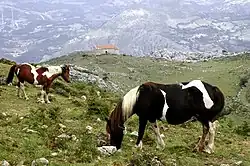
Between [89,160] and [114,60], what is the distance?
83.5 m

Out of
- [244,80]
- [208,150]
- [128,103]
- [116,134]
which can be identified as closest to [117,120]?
[116,134]

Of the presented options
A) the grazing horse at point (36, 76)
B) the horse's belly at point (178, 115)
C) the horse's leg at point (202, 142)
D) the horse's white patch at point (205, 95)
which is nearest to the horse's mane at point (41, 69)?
the grazing horse at point (36, 76)

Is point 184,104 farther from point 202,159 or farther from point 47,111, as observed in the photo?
point 47,111

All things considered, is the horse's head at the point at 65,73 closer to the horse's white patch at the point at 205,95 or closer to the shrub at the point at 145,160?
the horse's white patch at the point at 205,95

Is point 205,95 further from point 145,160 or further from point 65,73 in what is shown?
point 65,73

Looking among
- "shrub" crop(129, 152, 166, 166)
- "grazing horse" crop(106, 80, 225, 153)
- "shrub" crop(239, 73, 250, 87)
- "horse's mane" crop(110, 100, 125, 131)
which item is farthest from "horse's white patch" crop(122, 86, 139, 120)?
"shrub" crop(239, 73, 250, 87)

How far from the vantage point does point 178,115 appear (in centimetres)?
1357

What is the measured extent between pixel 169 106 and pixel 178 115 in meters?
0.39

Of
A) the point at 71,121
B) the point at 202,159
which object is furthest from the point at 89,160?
the point at 71,121

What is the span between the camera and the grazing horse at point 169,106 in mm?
13289

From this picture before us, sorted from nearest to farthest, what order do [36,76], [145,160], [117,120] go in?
[145,160] < [117,120] < [36,76]

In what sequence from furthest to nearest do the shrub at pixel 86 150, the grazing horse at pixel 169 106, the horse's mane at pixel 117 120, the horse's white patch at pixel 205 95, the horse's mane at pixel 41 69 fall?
the horse's mane at pixel 41 69 < the horse's white patch at pixel 205 95 < the grazing horse at pixel 169 106 < the horse's mane at pixel 117 120 < the shrub at pixel 86 150

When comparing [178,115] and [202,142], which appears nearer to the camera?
[178,115]

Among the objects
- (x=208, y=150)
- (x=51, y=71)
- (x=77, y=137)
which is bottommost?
(x=208, y=150)
